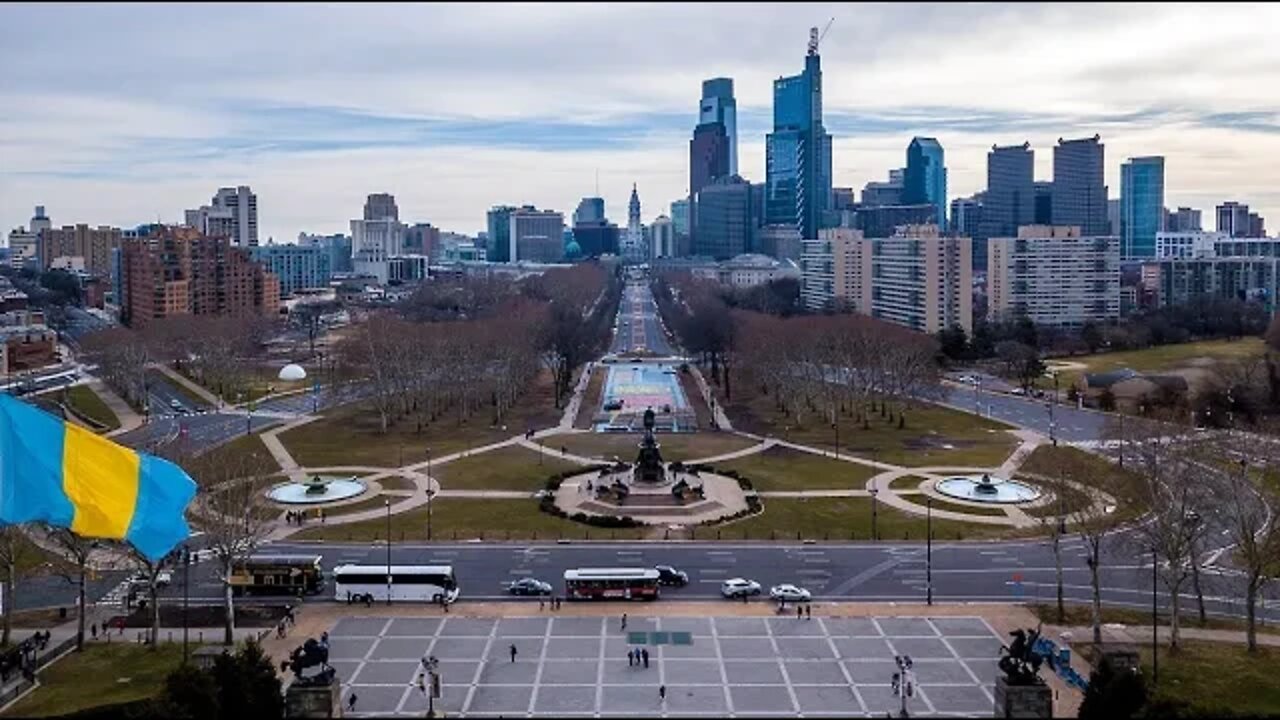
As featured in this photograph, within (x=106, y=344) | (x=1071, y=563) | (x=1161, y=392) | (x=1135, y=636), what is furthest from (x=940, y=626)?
(x=106, y=344)

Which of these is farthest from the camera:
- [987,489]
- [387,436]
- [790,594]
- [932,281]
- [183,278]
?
[183,278]

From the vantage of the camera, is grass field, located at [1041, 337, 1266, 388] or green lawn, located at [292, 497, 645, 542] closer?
green lawn, located at [292, 497, 645, 542]

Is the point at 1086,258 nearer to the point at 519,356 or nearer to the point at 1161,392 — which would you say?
the point at 1161,392

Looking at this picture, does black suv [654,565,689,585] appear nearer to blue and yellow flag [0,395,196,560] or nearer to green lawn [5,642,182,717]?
green lawn [5,642,182,717]

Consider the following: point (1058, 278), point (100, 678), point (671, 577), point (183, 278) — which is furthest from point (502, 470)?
point (1058, 278)

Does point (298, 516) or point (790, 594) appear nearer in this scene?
point (790, 594)

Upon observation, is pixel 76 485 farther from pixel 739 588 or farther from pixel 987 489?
pixel 987 489

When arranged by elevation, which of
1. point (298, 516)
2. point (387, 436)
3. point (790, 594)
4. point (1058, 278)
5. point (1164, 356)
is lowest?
point (790, 594)

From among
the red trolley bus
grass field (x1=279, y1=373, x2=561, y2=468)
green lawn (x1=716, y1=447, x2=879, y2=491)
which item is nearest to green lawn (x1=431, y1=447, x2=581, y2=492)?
grass field (x1=279, y1=373, x2=561, y2=468)
